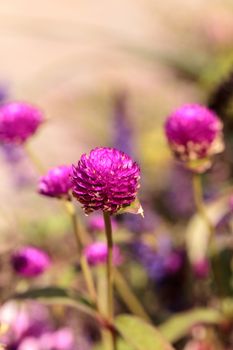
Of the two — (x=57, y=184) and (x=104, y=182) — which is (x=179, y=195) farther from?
(x=104, y=182)

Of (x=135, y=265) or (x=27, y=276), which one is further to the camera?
(x=135, y=265)

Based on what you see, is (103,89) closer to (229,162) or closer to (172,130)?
(229,162)

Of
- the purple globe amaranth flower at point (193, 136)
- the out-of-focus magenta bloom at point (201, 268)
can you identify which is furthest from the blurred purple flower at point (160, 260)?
the purple globe amaranth flower at point (193, 136)

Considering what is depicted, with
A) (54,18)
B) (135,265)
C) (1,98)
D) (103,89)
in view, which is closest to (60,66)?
(103,89)

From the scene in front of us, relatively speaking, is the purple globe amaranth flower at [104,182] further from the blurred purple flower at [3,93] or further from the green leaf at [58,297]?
the blurred purple flower at [3,93]

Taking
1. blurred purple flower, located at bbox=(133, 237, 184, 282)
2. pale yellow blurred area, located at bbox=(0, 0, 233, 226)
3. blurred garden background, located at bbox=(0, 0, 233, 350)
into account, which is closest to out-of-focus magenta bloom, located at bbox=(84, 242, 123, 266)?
blurred garden background, located at bbox=(0, 0, 233, 350)
